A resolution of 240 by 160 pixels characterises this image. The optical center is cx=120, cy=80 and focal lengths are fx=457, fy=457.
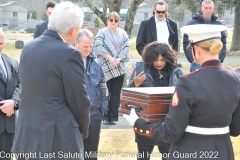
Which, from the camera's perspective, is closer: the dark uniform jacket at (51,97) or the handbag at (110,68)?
the dark uniform jacket at (51,97)

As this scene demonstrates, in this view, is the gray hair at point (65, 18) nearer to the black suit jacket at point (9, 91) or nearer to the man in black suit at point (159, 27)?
the black suit jacket at point (9, 91)

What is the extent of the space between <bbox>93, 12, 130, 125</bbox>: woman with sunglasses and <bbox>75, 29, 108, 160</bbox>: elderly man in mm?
2763

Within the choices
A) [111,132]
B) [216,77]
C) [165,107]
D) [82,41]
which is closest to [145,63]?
[82,41]

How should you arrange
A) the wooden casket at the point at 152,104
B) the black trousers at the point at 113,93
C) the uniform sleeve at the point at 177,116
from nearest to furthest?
1. the uniform sleeve at the point at 177,116
2. the wooden casket at the point at 152,104
3. the black trousers at the point at 113,93

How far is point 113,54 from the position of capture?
8.35 metres

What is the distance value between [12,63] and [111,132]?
2.94m

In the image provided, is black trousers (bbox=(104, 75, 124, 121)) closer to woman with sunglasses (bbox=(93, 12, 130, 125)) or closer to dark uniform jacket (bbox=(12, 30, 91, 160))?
woman with sunglasses (bbox=(93, 12, 130, 125))

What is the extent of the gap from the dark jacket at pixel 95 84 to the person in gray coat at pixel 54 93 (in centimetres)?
148

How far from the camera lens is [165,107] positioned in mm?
3746

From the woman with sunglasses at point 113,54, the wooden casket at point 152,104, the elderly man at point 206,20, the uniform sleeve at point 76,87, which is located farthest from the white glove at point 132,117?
the elderly man at point 206,20

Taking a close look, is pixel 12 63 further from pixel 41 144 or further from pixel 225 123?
pixel 225 123

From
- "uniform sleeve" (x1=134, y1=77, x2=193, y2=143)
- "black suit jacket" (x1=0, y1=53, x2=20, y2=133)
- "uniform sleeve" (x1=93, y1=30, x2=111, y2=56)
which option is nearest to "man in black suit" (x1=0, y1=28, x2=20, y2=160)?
"black suit jacket" (x1=0, y1=53, x2=20, y2=133)

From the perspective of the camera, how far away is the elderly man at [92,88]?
525cm

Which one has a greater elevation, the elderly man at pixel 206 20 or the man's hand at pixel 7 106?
the elderly man at pixel 206 20
